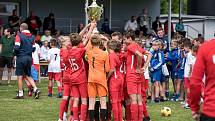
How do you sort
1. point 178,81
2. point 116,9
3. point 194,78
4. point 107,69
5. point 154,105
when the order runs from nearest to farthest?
point 194,78 < point 107,69 < point 154,105 < point 178,81 < point 116,9

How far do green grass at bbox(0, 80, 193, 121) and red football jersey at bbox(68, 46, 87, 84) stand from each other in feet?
6.29

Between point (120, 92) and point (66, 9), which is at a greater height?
point (66, 9)

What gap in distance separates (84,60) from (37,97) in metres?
5.68

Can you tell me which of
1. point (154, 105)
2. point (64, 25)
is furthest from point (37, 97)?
point (64, 25)

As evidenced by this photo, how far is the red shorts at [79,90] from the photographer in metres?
10.5

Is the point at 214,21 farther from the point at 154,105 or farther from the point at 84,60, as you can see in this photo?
the point at 84,60

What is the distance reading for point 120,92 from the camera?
36.2ft

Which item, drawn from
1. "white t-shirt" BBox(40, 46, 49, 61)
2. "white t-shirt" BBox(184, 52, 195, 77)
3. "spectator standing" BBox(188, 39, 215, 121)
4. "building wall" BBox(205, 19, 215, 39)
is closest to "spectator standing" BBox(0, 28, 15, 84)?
"white t-shirt" BBox(40, 46, 49, 61)

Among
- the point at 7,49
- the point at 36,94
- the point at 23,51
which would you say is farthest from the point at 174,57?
the point at 7,49

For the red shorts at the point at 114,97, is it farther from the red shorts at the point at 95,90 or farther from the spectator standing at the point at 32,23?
the spectator standing at the point at 32,23

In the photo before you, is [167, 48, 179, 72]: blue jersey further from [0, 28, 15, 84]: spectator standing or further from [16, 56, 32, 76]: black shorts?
[0, 28, 15, 84]: spectator standing

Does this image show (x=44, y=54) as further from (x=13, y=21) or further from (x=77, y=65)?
(x=77, y=65)

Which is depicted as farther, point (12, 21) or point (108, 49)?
point (12, 21)

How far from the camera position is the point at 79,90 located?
418 inches
